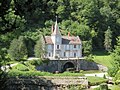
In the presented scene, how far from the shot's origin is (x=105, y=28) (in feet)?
253

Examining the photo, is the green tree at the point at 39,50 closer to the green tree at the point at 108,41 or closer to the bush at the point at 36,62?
the bush at the point at 36,62

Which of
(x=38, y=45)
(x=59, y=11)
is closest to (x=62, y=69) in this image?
(x=38, y=45)

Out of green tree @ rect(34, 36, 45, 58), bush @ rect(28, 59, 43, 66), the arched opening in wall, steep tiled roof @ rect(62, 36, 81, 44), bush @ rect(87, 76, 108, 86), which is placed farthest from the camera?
steep tiled roof @ rect(62, 36, 81, 44)

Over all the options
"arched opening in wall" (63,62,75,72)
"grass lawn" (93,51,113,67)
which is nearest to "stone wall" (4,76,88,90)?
"arched opening in wall" (63,62,75,72)

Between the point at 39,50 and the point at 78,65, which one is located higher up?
the point at 39,50

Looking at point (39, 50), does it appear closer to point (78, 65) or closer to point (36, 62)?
point (36, 62)

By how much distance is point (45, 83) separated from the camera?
3198cm

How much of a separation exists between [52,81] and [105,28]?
46.1 metres

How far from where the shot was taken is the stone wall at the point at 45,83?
3114cm

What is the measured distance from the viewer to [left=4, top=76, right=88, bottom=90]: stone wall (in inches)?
1226

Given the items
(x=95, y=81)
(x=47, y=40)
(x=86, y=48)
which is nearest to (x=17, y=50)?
(x=47, y=40)

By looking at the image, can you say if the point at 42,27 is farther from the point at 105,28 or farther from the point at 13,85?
the point at 13,85

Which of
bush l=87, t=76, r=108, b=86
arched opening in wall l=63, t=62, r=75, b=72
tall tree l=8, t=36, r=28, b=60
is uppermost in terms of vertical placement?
tall tree l=8, t=36, r=28, b=60

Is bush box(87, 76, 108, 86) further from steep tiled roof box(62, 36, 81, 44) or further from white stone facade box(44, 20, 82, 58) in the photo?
steep tiled roof box(62, 36, 81, 44)
